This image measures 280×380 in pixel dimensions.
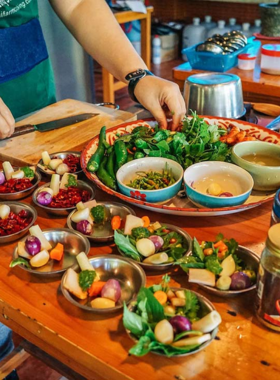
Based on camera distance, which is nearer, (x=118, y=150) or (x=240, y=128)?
(x=118, y=150)

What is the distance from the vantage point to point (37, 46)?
1.69 meters

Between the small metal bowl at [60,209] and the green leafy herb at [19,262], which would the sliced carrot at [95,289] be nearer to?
the green leafy herb at [19,262]

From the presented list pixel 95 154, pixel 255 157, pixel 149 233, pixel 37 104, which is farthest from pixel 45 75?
pixel 149 233

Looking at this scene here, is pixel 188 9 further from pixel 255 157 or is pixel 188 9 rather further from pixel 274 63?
pixel 255 157

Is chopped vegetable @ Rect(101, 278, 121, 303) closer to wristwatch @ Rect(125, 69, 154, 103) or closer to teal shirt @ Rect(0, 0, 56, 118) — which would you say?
wristwatch @ Rect(125, 69, 154, 103)

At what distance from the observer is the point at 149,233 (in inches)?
33.0

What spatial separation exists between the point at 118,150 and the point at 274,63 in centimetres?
139

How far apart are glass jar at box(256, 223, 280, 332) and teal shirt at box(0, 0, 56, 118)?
4.12 ft

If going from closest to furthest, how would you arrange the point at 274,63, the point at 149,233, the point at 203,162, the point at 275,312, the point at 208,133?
the point at 275,312
the point at 149,233
the point at 203,162
the point at 208,133
the point at 274,63

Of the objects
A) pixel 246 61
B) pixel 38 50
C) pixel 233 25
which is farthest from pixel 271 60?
pixel 233 25

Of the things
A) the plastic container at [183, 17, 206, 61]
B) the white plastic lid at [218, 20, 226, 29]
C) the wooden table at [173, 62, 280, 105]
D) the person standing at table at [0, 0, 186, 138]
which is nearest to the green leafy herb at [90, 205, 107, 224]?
the person standing at table at [0, 0, 186, 138]

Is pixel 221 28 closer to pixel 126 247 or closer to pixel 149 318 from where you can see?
pixel 126 247

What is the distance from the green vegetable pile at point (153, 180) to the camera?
1018 millimetres

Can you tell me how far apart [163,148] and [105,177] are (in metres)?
0.18
